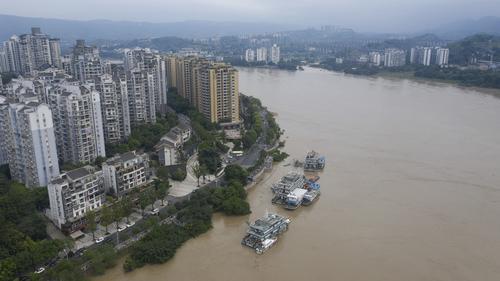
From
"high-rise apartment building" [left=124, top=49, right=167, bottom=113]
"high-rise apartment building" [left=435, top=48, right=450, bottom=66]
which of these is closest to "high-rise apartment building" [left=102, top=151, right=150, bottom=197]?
"high-rise apartment building" [left=124, top=49, right=167, bottom=113]

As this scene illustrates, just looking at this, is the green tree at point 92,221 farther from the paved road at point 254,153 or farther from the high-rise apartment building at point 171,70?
the high-rise apartment building at point 171,70

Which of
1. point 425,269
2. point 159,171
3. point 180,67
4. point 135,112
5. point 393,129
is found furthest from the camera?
point 180,67

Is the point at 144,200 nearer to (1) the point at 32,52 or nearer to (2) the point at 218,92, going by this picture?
(2) the point at 218,92

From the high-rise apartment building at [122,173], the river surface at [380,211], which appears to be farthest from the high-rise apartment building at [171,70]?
the high-rise apartment building at [122,173]

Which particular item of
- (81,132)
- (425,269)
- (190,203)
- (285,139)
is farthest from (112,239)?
(285,139)

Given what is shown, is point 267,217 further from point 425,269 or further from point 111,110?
point 111,110
